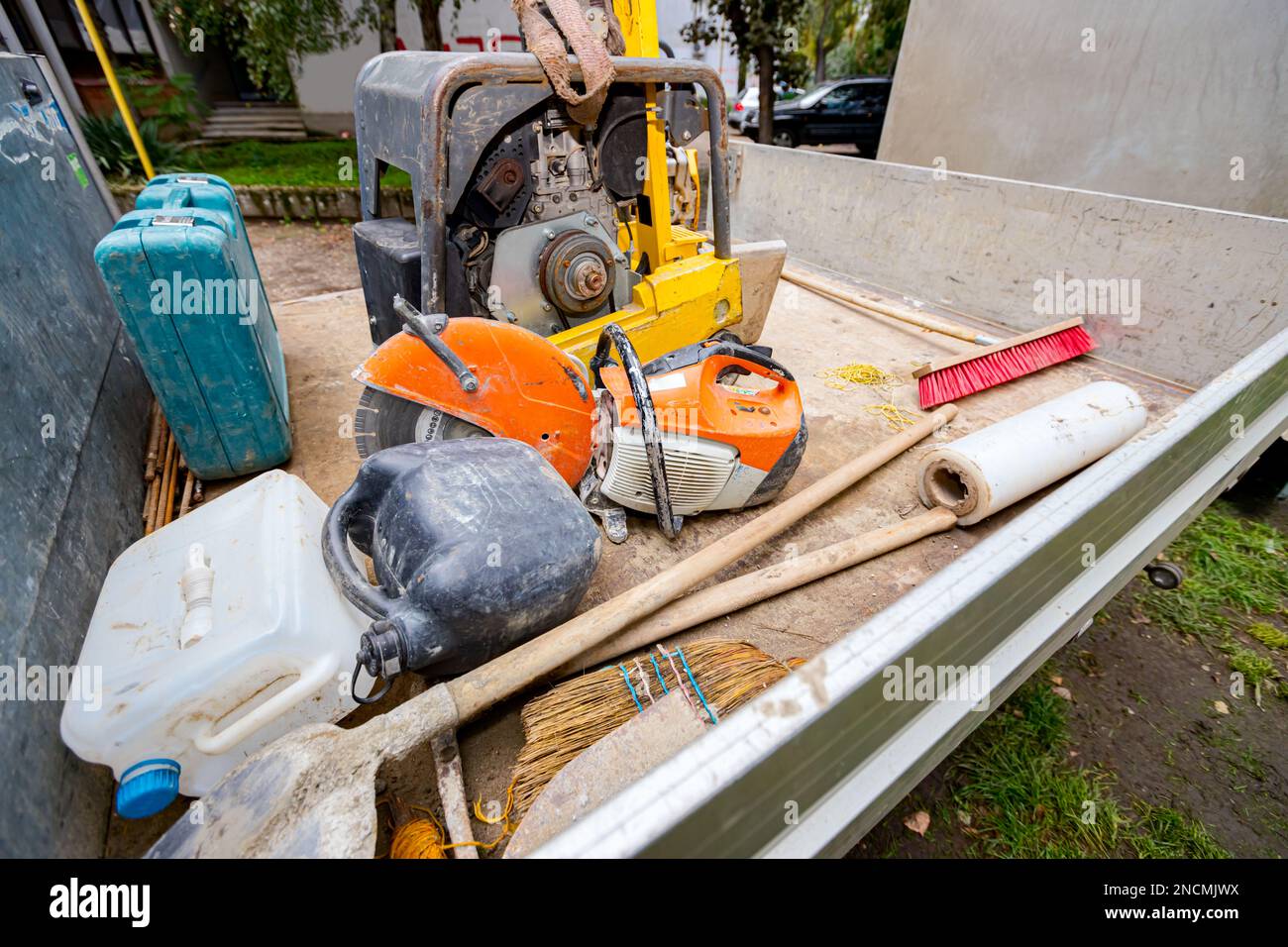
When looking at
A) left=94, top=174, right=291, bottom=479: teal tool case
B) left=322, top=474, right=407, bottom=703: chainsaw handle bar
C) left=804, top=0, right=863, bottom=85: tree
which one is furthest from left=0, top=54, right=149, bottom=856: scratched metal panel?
left=804, top=0, right=863, bottom=85: tree

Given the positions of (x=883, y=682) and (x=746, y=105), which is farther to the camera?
(x=746, y=105)

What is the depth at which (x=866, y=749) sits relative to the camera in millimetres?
1012

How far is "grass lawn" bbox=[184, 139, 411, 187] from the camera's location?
21.1ft

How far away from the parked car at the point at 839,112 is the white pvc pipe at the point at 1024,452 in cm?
957

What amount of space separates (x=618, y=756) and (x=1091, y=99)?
6346 millimetres

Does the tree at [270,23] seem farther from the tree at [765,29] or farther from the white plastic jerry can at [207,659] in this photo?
the white plastic jerry can at [207,659]

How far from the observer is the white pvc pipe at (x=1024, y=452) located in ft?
7.25

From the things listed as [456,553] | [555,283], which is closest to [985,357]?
[555,283]

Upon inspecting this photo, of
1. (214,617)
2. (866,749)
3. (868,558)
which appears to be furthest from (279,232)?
(866,749)

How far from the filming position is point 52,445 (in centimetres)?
173

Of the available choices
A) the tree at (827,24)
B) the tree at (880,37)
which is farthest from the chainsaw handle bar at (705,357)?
the tree at (827,24)

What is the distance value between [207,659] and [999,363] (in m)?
3.78

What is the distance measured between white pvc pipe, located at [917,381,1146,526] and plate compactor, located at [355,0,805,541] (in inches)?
25.3

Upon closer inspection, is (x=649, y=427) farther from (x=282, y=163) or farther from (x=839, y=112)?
(x=839, y=112)
